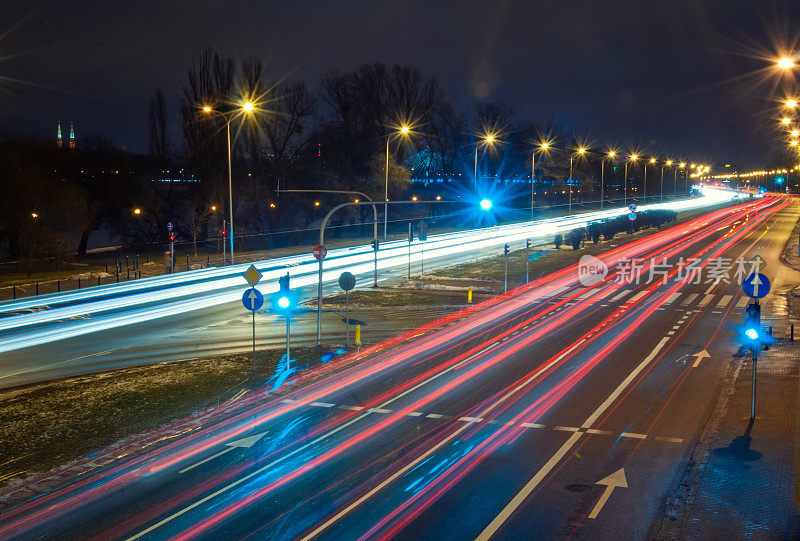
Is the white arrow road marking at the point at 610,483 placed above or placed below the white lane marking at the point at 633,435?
above

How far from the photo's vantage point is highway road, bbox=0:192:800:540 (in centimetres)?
877

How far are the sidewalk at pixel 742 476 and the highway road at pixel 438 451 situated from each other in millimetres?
372

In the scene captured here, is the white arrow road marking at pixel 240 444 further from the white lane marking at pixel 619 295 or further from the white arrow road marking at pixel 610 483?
the white lane marking at pixel 619 295

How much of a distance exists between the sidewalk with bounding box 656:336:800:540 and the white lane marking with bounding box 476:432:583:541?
192 cm

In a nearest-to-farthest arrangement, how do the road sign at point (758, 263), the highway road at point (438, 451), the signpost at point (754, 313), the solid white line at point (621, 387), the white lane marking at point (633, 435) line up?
the highway road at point (438, 451) → the white lane marking at point (633, 435) → the signpost at point (754, 313) → the solid white line at point (621, 387) → the road sign at point (758, 263)

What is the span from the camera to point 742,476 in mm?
10141

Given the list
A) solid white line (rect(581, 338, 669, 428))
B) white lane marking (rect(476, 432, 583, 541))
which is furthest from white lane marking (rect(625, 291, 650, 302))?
white lane marking (rect(476, 432, 583, 541))

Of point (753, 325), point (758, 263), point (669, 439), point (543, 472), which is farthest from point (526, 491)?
point (758, 263)

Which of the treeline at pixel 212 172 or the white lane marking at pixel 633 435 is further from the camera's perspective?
the treeline at pixel 212 172

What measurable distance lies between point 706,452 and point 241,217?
175 feet

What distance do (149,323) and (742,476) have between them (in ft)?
69.0

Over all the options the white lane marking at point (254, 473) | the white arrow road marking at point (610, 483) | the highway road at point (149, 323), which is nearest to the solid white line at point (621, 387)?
the white arrow road marking at point (610, 483)

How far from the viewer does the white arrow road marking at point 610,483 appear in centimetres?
920

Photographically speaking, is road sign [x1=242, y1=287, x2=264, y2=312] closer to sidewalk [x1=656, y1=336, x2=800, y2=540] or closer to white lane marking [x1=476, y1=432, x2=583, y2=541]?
white lane marking [x1=476, y1=432, x2=583, y2=541]
